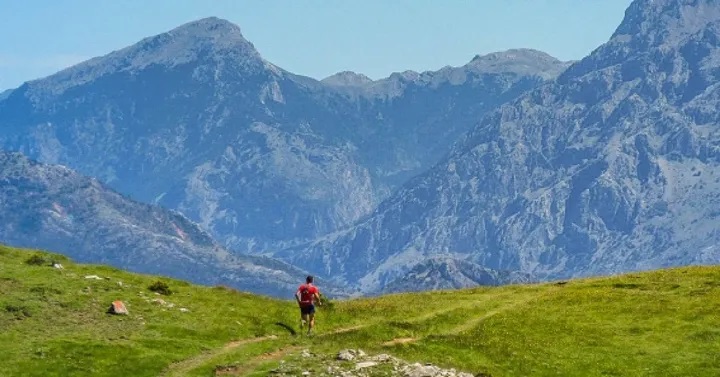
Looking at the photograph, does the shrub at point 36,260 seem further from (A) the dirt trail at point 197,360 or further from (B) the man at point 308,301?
(B) the man at point 308,301

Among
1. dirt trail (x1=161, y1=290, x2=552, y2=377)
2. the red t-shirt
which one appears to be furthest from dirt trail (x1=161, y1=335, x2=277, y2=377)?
the red t-shirt

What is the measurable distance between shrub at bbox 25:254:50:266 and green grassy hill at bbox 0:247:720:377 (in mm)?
309

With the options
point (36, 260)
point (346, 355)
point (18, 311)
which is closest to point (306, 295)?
point (346, 355)

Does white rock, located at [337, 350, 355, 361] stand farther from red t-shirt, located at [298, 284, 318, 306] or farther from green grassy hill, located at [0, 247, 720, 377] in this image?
red t-shirt, located at [298, 284, 318, 306]

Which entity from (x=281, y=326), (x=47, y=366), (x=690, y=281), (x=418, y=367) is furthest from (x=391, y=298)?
(x=47, y=366)

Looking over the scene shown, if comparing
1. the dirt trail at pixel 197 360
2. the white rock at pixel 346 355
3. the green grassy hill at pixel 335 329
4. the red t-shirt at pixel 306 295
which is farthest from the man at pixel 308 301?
the white rock at pixel 346 355

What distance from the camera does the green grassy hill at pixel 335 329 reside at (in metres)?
49.1

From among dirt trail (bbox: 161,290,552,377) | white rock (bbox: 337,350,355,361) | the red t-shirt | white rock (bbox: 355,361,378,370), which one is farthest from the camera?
the red t-shirt

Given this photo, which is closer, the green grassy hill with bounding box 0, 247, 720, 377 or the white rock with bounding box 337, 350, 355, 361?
the green grassy hill with bounding box 0, 247, 720, 377

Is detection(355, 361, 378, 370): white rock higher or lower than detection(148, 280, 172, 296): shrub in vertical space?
lower

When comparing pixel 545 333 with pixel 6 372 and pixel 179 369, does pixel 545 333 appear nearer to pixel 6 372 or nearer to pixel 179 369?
pixel 179 369

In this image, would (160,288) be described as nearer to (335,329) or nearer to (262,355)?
(335,329)

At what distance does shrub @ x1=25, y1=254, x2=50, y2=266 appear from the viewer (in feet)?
229

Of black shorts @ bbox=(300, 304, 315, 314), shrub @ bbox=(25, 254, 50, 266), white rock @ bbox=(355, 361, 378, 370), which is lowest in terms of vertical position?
white rock @ bbox=(355, 361, 378, 370)
